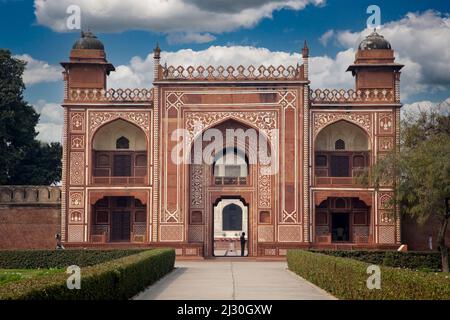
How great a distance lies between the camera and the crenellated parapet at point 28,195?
111 feet

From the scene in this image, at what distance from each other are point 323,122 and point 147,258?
14.6 m

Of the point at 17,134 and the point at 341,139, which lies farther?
the point at 17,134

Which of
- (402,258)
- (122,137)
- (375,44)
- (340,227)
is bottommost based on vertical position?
(402,258)

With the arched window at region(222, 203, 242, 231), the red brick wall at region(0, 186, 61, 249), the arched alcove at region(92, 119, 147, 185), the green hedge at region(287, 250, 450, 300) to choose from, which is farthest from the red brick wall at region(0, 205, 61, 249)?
the arched window at region(222, 203, 242, 231)

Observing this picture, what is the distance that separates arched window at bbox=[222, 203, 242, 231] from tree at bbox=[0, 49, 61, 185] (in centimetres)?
1664

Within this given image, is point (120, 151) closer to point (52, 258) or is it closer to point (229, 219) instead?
point (52, 258)

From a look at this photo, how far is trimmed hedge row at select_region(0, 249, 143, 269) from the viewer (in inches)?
1105

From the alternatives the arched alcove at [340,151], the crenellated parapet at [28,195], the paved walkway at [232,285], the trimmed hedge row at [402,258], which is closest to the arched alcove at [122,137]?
the crenellated parapet at [28,195]

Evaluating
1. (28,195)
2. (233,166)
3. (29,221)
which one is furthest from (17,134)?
(233,166)

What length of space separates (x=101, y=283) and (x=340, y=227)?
21013 millimetres

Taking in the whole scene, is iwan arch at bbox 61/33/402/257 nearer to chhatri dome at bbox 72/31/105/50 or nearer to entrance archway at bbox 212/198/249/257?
chhatri dome at bbox 72/31/105/50

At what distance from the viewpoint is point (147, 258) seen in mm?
19828

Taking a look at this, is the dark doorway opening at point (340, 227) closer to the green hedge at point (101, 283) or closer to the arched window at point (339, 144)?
the arched window at point (339, 144)

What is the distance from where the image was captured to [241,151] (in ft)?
110
